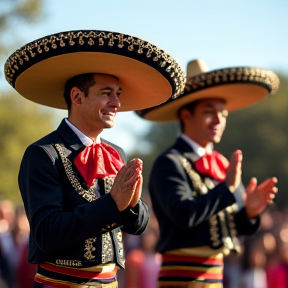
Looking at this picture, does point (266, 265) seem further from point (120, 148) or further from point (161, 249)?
point (120, 148)

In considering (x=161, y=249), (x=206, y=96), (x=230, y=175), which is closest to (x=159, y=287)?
(x=161, y=249)

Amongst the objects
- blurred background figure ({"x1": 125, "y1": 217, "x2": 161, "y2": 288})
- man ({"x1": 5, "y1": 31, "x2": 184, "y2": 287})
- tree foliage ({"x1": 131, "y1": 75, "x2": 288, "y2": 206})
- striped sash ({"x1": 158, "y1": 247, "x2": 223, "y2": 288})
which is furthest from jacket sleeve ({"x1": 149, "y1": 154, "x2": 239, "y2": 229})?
tree foliage ({"x1": 131, "y1": 75, "x2": 288, "y2": 206})

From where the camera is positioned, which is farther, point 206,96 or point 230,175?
point 206,96

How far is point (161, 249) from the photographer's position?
645 cm

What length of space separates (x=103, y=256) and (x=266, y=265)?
222 inches

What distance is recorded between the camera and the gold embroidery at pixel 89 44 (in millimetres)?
4590

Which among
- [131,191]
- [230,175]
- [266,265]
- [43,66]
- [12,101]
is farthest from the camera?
[12,101]

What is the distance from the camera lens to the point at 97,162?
4832 mm

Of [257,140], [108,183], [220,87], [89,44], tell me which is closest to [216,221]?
[220,87]

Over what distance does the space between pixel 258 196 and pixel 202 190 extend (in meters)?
0.44

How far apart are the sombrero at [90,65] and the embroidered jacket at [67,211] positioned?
0.37m

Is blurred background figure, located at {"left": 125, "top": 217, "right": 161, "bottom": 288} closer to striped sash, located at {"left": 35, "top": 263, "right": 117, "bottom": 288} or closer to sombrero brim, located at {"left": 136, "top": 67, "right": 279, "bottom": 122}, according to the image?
sombrero brim, located at {"left": 136, "top": 67, "right": 279, "bottom": 122}

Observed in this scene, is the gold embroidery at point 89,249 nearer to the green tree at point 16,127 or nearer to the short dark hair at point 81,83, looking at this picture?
the short dark hair at point 81,83

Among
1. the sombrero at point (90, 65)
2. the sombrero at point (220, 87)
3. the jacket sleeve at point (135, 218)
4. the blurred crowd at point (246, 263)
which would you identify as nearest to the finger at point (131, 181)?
the jacket sleeve at point (135, 218)
